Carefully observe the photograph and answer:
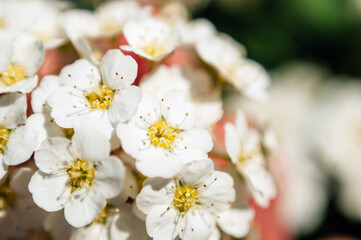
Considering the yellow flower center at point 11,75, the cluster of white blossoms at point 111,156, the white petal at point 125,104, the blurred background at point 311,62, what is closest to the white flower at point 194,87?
the cluster of white blossoms at point 111,156

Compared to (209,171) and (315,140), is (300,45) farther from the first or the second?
(209,171)

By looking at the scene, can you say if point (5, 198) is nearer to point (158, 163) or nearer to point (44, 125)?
point (44, 125)

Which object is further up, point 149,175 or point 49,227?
point 149,175

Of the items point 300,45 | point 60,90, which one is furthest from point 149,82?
point 300,45

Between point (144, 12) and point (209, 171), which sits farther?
point (144, 12)

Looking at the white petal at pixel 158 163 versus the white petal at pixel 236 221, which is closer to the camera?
the white petal at pixel 158 163

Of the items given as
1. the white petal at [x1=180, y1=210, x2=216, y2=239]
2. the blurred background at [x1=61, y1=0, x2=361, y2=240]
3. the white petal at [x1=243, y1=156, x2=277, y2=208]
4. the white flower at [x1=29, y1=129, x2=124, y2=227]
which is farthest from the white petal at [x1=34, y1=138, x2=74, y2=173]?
the blurred background at [x1=61, y1=0, x2=361, y2=240]

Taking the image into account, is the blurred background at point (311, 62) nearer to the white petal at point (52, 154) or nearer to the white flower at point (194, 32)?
the white flower at point (194, 32)
